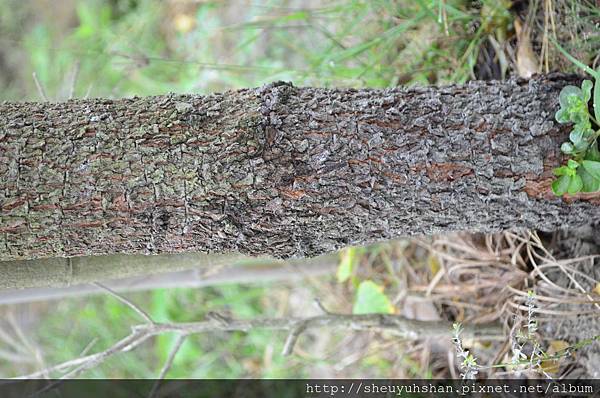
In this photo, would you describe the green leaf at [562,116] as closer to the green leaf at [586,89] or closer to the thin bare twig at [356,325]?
the green leaf at [586,89]

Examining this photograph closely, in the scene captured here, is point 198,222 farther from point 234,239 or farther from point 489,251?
point 489,251

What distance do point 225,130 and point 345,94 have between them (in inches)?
10.1

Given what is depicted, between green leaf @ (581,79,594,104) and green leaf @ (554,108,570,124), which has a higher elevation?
green leaf @ (581,79,594,104)

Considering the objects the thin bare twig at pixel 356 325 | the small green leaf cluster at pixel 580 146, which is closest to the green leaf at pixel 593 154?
the small green leaf cluster at pixel 580 146

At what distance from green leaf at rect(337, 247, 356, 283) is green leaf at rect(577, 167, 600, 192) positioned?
942 millimetres

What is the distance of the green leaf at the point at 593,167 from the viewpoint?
3.72 ft

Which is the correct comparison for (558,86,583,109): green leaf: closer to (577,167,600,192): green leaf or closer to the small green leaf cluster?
the small green leaf cluster

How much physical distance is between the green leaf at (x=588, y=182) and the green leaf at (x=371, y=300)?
899mm

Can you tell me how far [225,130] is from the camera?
109 cm

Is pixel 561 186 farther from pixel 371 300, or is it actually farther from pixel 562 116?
pixel 371 300

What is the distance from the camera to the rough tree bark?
41.3 inches

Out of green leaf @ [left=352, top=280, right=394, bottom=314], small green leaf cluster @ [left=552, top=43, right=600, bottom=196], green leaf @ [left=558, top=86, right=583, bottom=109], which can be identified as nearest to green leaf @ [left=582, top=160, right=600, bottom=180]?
small green leaf cluster @ [left=552, top=43, right=600, bottom=196]

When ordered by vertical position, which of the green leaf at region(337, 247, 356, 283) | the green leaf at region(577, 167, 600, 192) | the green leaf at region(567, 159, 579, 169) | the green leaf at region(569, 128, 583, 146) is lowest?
the green leaf at region(337, 247, 356, 283)

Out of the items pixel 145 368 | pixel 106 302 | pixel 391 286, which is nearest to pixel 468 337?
pixel 391 286
